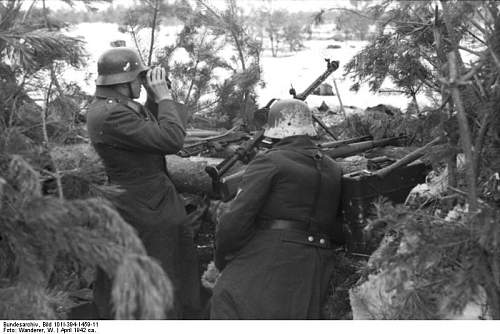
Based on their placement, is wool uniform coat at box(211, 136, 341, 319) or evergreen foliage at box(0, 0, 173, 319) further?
wool uniform coat at box(211, 136, 341, 319)

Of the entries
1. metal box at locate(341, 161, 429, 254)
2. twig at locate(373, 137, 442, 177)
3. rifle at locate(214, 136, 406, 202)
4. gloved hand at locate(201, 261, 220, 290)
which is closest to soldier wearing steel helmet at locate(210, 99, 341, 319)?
metal box at locate(341, 161, 429, 254)

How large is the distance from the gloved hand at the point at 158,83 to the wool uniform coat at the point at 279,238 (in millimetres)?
776

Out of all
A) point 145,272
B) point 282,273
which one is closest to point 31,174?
point 145,272

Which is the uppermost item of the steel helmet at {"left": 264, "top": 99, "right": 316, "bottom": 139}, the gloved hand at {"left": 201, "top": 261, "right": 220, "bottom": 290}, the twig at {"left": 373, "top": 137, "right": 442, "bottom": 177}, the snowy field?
the steel helmet at {"left": 264, "top": 99, "right": 316, "bottom": 139}

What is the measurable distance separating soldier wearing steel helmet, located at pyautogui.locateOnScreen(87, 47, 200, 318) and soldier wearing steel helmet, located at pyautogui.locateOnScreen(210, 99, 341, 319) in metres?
0.45

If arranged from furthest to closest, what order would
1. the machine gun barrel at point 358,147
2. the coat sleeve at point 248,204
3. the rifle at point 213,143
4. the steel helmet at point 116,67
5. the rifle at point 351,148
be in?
the rifle at point 213,143 → the machine gun barrel at point 358,147 → the rifle at point 351,148 → the steel helmet at point 116,67 → the coat sleeve at point 248,204

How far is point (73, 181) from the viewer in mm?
2838

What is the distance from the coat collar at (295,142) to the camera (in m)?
3.76

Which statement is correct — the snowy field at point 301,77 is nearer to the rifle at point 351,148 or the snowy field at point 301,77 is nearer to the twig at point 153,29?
the twig at point 153,29

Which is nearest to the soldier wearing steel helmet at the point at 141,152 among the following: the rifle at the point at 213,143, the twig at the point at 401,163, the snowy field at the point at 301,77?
the twig at the point at 401,163

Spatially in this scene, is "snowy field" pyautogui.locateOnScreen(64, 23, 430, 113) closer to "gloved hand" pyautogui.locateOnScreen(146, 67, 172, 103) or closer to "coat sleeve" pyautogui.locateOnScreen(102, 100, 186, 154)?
"gloved hand" pyautogui.locateOnScreen(146, 67, 172, 103)

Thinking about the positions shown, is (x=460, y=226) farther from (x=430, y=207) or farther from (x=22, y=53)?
(x=22, y=53)

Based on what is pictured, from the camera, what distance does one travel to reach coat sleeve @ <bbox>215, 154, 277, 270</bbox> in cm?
357

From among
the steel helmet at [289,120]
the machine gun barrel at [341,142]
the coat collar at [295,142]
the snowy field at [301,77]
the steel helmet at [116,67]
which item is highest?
the steel helmet at [116,67]
